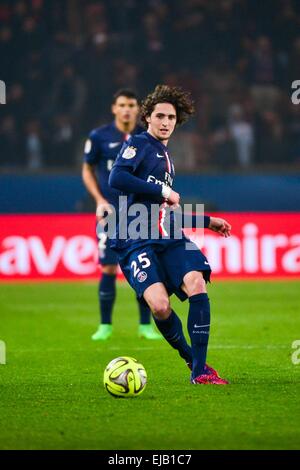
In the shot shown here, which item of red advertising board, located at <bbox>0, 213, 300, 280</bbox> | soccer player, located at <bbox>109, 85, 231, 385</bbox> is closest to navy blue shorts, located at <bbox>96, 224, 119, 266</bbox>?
soccer player, located at <bbox>109, 85, 231, 385</bbox>

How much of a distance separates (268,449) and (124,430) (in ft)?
2.90

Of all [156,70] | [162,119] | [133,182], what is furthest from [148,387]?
[156,70]

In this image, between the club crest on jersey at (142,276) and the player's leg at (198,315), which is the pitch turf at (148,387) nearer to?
the player's leg at (198,315)

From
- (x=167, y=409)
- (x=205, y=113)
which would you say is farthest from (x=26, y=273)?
(x=167, y=409)

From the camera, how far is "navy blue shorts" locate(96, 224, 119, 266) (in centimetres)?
1070

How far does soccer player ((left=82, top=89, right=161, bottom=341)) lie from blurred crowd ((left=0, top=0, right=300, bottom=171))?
7.01 metres

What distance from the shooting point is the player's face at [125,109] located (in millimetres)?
10719

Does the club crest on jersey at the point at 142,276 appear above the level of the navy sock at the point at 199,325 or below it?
above

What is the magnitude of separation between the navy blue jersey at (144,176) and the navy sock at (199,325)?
0.52 m

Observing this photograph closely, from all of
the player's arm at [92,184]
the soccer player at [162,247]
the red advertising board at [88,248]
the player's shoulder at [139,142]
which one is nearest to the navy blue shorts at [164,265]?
the soccer player at [162,247]

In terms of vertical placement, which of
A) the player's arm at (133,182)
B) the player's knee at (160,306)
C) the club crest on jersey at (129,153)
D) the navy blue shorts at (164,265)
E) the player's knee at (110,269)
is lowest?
the player's knee at (160,306)

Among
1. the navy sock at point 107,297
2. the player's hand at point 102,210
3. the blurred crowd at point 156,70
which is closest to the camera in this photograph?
the player's hand at point 102,210

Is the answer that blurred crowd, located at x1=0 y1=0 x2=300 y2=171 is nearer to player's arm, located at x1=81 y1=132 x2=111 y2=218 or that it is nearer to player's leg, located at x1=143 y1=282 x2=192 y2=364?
player's arm, located at x1=81 y1=132 x2=111 y2=218

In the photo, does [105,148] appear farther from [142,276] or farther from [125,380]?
[125,380]
